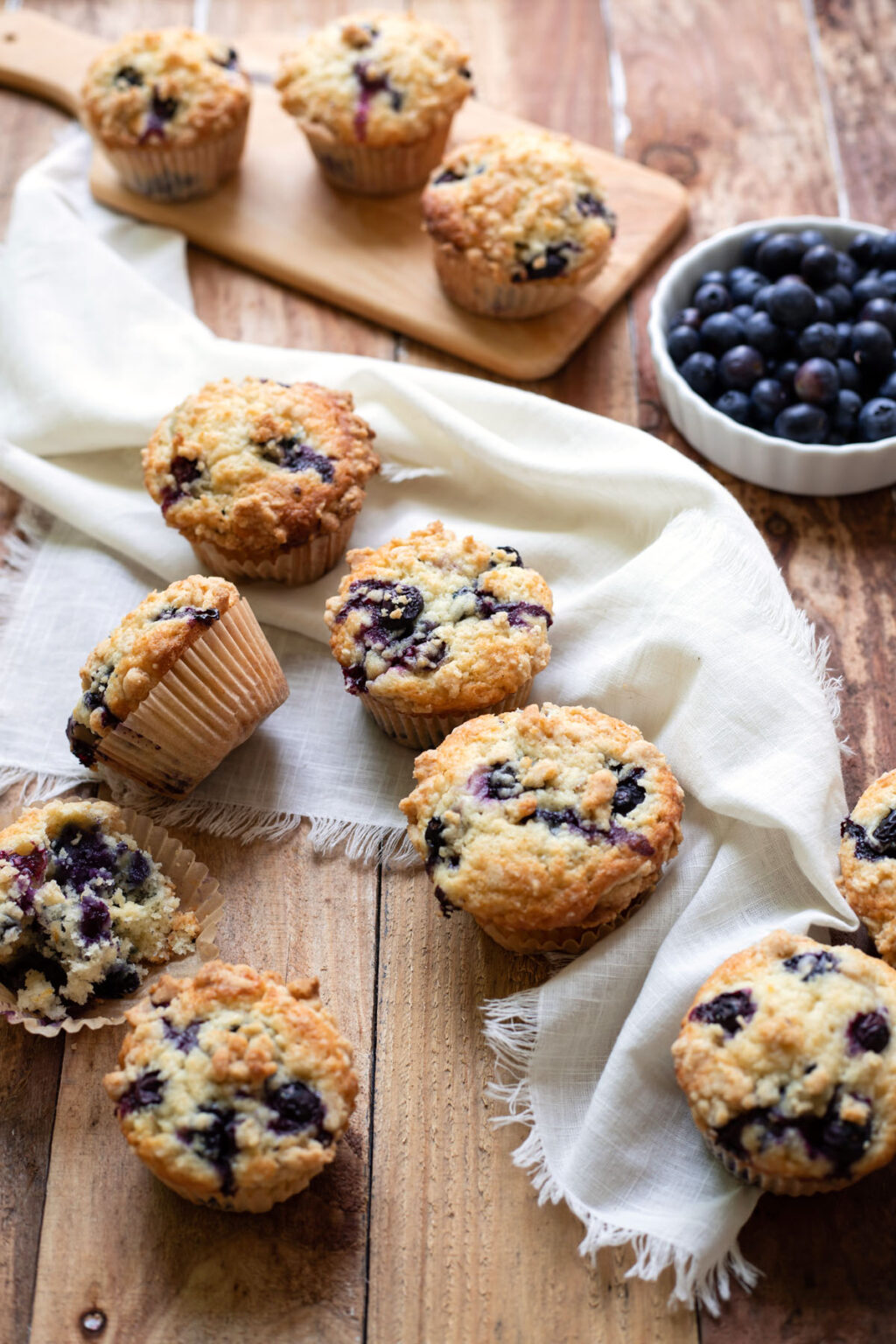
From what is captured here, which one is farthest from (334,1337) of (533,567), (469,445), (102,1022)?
(469,445)

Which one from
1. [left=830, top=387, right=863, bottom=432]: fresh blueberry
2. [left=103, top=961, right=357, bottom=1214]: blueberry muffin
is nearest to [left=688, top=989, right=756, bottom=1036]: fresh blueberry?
[left=103, top=961, right=357, bottom=1214]: blueberry muffin

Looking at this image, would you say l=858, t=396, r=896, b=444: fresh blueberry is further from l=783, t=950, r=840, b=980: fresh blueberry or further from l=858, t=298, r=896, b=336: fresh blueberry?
l=783, t=950, r=840, b=980: fresh blueberry

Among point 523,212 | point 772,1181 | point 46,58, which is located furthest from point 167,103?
point 772,1181

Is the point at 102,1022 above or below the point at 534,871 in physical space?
below

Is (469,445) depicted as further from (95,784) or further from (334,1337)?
(334,1337)

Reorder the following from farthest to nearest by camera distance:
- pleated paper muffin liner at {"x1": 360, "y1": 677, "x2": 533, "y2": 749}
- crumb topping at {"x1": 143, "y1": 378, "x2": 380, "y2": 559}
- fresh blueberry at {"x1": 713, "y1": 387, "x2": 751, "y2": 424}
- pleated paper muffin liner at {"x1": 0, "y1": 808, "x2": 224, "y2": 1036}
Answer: fresh blueberry at {"x1": 713, "y1": 387, "x2": 751, "y2": 424}
crumb topping at {"x1": 143, "y1": 378, "x2": 380, "y2": 559}
pleated paper muffin liner at {"x1": 360, "y1": 677, "x2": 533, "y2": 749}
pleated paper muffin liner at {"x1": 0, "y1": 808, "x2": 224, "y2": 1036}

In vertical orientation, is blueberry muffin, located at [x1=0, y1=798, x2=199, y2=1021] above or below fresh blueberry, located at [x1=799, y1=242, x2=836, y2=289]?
below

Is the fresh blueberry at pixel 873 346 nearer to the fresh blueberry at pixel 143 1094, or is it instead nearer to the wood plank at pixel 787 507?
the wood plank at pixel 787 507
